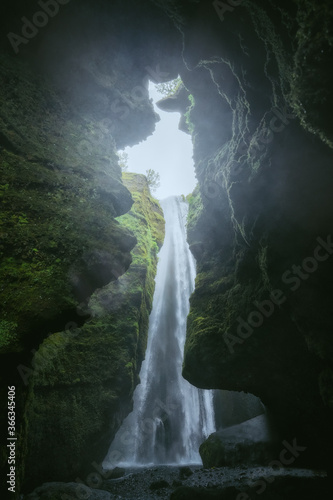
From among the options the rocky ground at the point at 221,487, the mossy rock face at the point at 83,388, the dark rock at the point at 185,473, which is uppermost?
the mossy rock face at the point at 83,388

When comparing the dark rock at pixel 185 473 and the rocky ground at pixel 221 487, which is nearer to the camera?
the rocky ground at pixel 221 487

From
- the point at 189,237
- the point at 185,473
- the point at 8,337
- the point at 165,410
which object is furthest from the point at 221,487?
the point at 165,410

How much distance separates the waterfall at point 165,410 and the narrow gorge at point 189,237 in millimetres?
4551

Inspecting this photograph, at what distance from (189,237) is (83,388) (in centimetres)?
733

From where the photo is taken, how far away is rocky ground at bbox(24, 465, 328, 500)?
6.20 meters

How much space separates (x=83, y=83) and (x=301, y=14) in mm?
7854

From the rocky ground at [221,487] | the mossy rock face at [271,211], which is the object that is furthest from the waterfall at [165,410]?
the mossy rock face at [271,211]

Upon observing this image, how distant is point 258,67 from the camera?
521 centimetres

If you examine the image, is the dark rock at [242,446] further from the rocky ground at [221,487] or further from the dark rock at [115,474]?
the dark rock at [115,474]

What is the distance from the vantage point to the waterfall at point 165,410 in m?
14.2

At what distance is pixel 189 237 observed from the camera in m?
11.9

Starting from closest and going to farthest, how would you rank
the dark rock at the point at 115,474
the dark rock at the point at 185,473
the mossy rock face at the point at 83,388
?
the mossy rock face at the point at 83,388 → the dark rock at the point at 185,473 → the dark rock at the point at 115,474

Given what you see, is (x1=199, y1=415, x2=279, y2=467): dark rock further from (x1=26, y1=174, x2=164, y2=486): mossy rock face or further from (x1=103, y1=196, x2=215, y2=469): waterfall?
(x1=103, y1=196, x2=215, y2=469): waterfall

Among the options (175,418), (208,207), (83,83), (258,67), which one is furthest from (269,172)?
(175,418)
